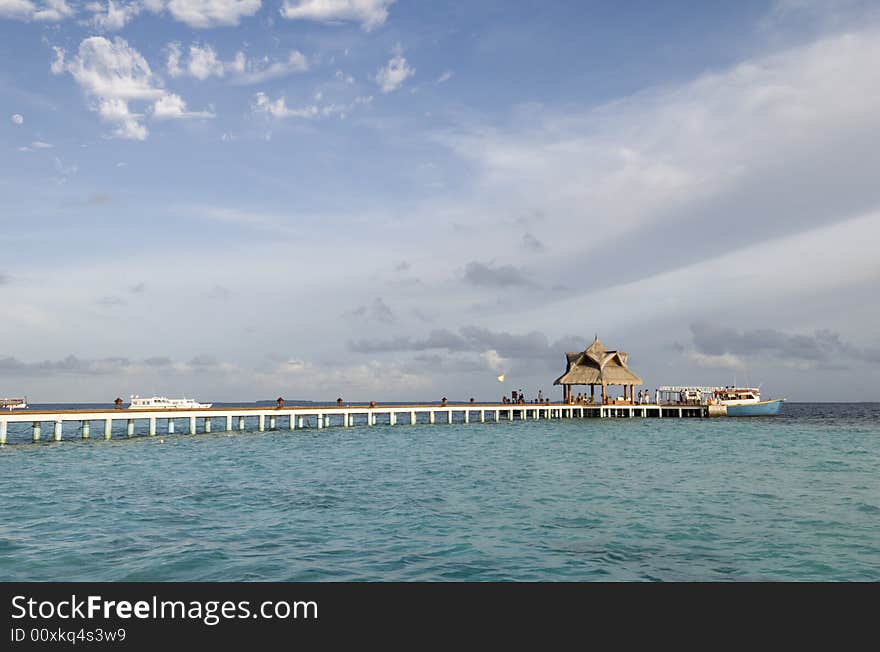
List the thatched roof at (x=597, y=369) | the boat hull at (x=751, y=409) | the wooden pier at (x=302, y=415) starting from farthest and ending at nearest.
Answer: the boat hull at (x=751, y=409)
the thatched roof at (x=597, y=369)
the wooden pier at (x=302, y=415)

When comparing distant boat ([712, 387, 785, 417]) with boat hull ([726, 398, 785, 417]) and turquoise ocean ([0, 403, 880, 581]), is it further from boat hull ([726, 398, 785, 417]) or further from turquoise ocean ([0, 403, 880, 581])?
turquoise ocean ([0, 403, 880, 581])

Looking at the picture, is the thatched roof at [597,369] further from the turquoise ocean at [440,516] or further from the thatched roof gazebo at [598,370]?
the turquoise ocean at [440,516]

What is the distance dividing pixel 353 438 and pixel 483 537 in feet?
125

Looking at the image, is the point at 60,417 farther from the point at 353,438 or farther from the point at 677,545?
the point at 677,545

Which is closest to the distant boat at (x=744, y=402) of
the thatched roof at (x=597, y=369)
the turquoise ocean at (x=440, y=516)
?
the thatched roof at (x=597, y=369)

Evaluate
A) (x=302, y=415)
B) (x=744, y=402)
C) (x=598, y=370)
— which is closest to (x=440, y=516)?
(x=302, y=415)

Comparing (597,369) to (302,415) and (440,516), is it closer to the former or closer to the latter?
(302,415)

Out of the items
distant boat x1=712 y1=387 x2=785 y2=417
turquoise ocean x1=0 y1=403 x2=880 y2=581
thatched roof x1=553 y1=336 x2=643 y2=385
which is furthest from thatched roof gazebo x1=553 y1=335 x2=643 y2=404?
turquoise ocean x1=0 y1=403 x2=880 y2=581

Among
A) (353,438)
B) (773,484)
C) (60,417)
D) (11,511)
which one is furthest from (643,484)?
(60,417)

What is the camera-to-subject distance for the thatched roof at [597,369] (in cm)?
8388

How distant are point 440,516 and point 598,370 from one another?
67773mm

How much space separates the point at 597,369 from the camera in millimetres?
84312

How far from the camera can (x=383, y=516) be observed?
1958cm

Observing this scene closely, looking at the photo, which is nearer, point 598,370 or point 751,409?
point 598,370
